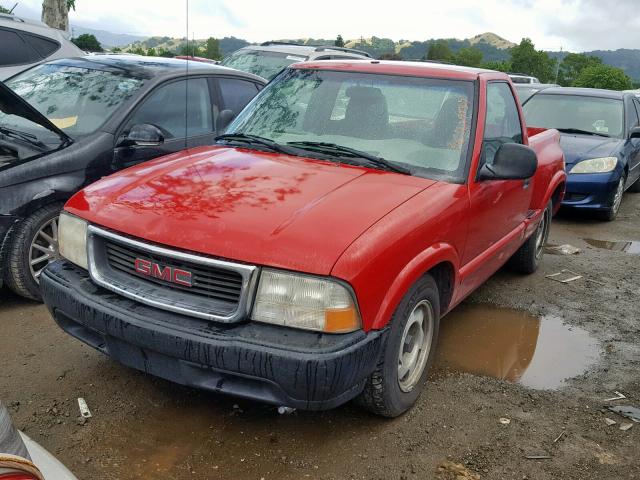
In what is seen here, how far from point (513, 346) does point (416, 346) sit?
127cm

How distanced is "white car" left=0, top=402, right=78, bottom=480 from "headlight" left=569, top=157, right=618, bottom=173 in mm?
7475

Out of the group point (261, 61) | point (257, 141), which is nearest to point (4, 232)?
point (257, 141)

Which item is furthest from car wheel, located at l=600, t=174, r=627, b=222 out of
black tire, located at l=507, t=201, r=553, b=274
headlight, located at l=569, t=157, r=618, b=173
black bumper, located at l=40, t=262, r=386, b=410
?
black bumper, located at l=40, t=262, r=386, b=410

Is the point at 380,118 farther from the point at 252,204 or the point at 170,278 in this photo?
the point at 170,278

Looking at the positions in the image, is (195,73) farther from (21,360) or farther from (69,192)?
(21,360)

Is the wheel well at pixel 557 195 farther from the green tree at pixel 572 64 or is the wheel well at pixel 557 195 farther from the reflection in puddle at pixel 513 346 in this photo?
the green tree at pixel 572 64

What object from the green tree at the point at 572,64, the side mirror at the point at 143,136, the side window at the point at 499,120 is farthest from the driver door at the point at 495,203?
the green tree at the point at 572,64

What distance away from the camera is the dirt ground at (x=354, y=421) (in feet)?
9.12

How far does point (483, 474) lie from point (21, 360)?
2.65 meters

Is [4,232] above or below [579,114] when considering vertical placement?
below

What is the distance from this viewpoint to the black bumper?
2.44 m

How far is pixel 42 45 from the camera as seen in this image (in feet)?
24.6

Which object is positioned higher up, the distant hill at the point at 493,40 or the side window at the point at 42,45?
the distant hill at the point at 493,40

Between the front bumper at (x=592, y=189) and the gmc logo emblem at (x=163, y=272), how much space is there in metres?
6.38
